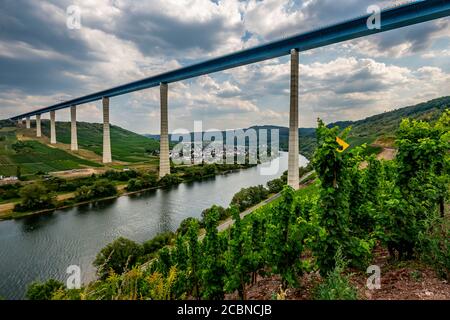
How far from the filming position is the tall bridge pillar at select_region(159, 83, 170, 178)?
47.2 metres

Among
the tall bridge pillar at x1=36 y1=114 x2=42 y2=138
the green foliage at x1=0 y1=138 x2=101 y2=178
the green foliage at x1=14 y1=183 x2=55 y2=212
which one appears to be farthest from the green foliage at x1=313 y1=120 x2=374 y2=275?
the tall bridge pillar at x1=36 y1=114 x2=42 y2=138

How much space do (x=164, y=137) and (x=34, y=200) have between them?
21.8m

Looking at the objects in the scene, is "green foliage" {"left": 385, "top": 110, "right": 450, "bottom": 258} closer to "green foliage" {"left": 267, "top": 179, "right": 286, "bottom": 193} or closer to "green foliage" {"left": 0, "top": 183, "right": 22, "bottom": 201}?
"green foliage" {"left": 267, "top": 179, "right": 286, "bottom": 193}

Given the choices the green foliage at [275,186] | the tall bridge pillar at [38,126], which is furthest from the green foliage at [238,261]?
the tall bridge pillar at [38,126]

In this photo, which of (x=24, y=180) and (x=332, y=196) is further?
(x=24, y=180)

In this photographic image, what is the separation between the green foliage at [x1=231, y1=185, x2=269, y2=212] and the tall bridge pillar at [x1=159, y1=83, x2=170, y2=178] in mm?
20363

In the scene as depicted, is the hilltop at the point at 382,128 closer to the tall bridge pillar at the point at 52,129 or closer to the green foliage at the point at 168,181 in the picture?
the green foliage at the point at 168,181

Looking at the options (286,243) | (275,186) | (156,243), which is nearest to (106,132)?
(275,186)

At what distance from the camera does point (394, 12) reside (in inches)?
842

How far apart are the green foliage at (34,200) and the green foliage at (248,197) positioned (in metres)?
24.2
